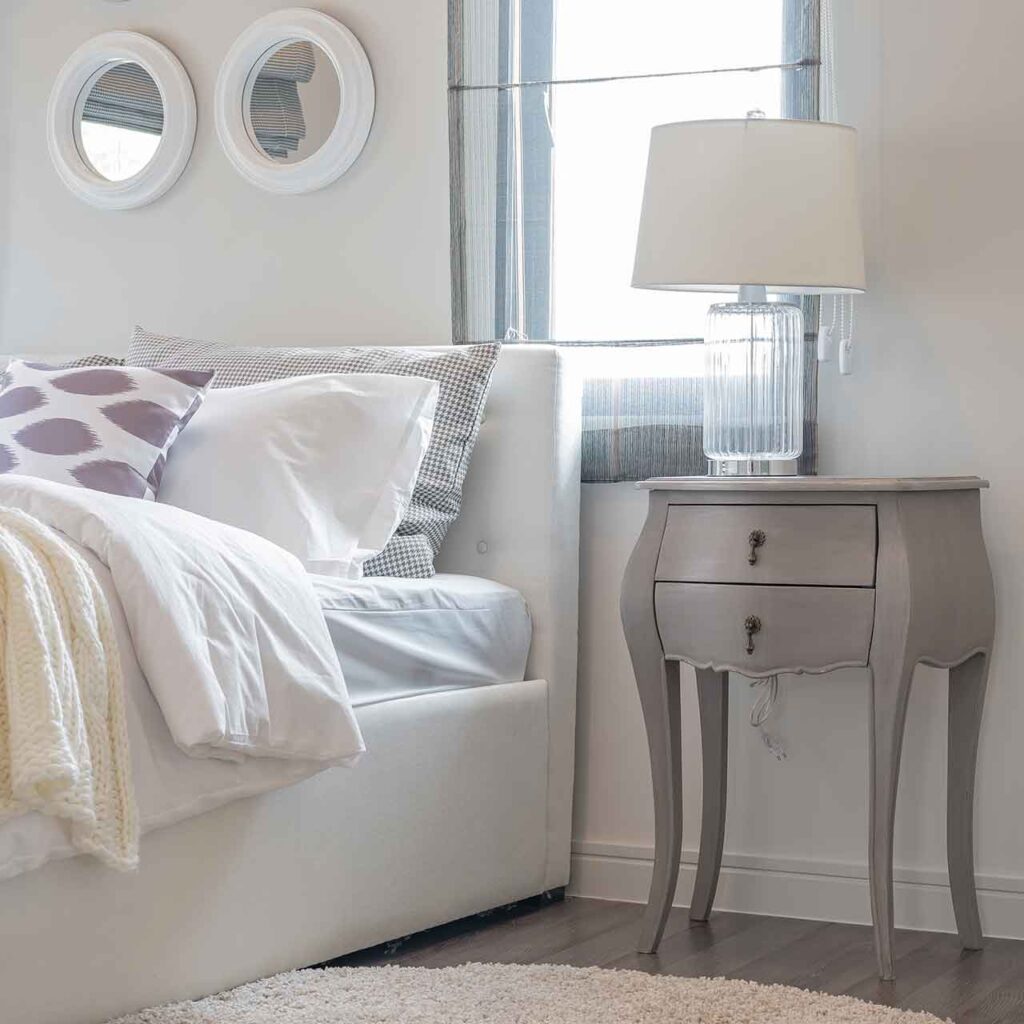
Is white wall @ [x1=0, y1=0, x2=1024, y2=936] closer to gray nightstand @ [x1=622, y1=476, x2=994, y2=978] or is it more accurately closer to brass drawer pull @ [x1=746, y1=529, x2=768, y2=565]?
gray nightstand @ [x1=622, y1=476, x2=994, y2=978]

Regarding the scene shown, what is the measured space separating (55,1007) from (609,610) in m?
1.38

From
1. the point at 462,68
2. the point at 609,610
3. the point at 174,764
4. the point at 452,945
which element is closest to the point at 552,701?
the point at 609,610

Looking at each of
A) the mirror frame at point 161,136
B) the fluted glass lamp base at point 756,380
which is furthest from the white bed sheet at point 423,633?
the mirror frame at point 161,136

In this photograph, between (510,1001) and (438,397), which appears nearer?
(510,1001)

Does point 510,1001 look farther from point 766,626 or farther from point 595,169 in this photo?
point 595,169

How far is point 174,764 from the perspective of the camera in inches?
75.5

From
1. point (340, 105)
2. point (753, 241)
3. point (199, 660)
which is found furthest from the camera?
point (340, 105)

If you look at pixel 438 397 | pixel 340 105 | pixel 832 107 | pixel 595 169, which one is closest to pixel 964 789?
pixel 438 397

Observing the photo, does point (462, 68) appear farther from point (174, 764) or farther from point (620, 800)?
point (174, 764)

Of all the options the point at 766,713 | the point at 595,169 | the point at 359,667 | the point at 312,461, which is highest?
the point at 595,169

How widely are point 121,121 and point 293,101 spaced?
0.45 metres

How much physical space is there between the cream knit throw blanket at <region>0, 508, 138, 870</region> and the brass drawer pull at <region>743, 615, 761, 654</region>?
100 cm

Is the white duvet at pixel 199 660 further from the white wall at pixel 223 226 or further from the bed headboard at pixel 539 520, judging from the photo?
the white wall at pixel 223 226

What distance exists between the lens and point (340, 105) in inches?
126
